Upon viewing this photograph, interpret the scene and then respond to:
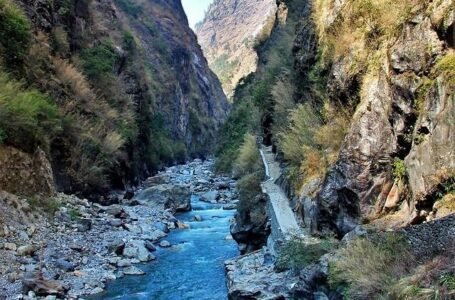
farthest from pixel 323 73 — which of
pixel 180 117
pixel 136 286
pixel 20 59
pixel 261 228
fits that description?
pixel 180 117

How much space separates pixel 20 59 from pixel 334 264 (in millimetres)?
16345

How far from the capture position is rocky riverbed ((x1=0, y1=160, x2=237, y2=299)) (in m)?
11.4

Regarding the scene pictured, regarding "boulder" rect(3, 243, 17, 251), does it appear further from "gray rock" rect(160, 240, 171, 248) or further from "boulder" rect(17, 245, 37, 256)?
"gray rock" rect(160, 240, 171, 248)

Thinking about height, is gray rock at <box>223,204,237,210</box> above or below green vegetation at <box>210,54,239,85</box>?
below

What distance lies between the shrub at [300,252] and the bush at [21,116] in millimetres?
9414

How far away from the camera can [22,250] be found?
12.6 meters

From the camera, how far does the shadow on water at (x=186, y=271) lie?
12.3 metres

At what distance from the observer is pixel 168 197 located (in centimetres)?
2491

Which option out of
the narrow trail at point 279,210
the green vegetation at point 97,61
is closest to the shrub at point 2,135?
the narrow trail at point 279,210

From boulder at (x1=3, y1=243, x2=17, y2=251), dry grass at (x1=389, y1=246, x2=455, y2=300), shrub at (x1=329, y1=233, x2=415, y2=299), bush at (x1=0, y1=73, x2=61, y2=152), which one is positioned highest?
bush at (x1=0, y1=73, x2=61, y2=152)

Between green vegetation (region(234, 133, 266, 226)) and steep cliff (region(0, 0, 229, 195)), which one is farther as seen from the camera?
steep cliff (region(0, 0, 229, 195))

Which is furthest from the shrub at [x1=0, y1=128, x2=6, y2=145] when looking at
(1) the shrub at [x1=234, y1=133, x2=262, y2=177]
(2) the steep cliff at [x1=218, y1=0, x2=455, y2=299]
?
(1) the shrub at [x1=234, y1=133, x2=262, y2=177]

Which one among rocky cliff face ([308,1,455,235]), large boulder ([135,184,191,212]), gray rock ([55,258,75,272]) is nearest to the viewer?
rocky cliff face ([308,1,455,235])

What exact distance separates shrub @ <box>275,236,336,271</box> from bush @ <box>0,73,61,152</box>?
9414 millimetres
